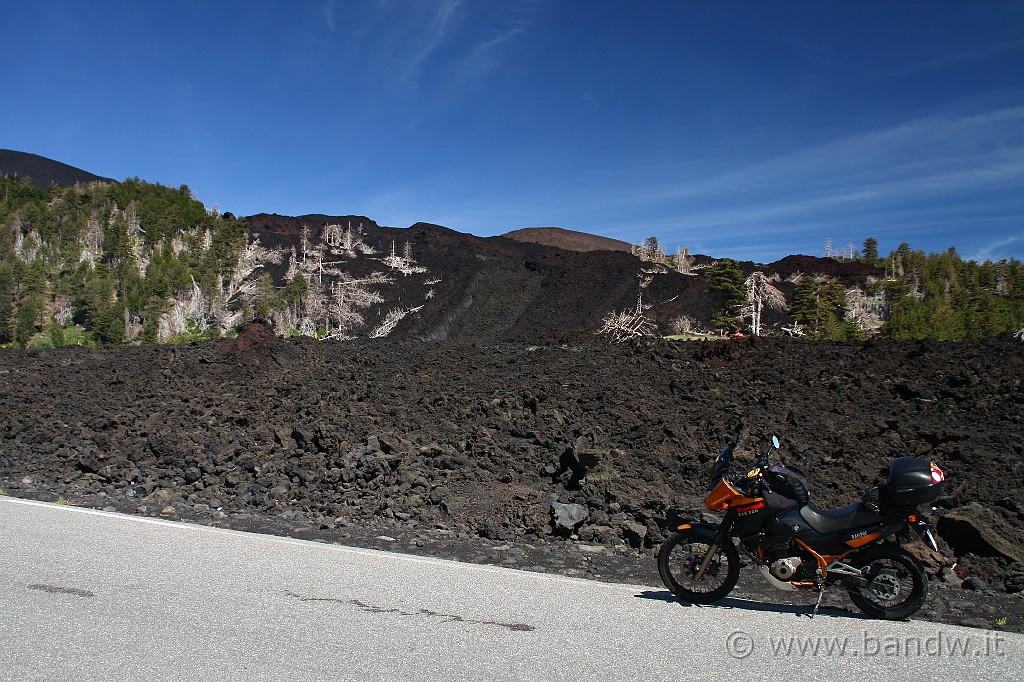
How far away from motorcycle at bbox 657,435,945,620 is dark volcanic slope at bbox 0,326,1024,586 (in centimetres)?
100

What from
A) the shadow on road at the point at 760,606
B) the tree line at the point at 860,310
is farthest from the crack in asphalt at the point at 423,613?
the tree line at the point at 860,310

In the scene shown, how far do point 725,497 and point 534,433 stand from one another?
18.7 ft

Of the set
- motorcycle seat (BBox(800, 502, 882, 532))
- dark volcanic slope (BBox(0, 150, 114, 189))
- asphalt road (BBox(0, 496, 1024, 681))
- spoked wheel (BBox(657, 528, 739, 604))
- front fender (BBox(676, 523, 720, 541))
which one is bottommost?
asphalt road (BBox(0, 496, 1024, 681))

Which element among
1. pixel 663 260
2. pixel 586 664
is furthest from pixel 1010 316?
pixel 586 664

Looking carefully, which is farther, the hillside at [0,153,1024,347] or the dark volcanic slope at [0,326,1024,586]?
the hillside at [0,153,1024,347]

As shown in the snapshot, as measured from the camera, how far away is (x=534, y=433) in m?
11.0

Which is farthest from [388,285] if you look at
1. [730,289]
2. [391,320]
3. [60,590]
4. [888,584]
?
[888,584]

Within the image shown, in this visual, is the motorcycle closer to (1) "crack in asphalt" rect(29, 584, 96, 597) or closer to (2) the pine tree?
(1) "crack in asphalt" rect(29, 584, 96, 597)

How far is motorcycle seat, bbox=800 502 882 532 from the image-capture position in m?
5.01

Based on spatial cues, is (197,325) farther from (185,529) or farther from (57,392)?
(185,529)

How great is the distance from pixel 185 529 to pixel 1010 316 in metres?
30.2

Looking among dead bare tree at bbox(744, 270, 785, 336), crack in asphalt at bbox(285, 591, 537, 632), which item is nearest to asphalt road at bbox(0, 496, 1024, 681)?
crack in asphalt at bbox(285, 591, 537, 632)

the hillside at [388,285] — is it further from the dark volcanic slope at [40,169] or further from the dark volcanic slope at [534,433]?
the dark volcanic slope at [40,169]

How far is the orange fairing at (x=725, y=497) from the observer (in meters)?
5.39
